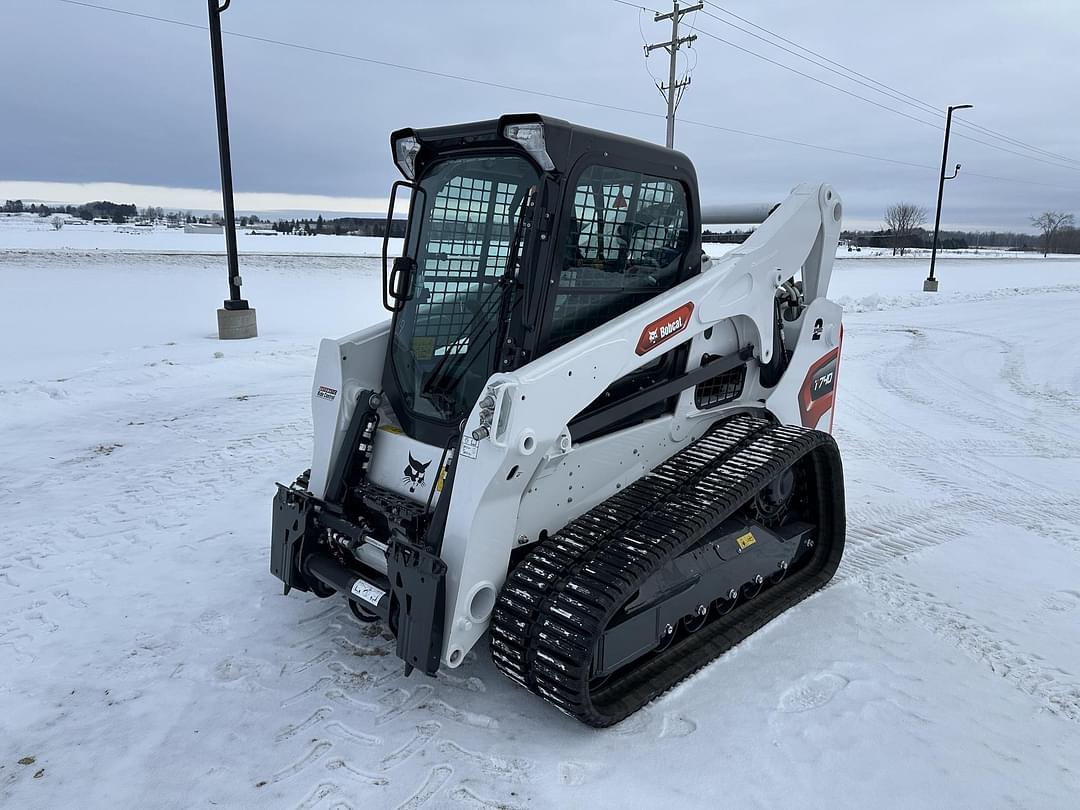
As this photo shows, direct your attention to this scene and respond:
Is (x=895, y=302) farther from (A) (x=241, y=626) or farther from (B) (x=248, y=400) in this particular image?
(A) (x=241, y=626)

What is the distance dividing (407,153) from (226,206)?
9.74m

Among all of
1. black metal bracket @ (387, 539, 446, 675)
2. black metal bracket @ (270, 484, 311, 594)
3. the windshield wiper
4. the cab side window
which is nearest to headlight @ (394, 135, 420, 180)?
the windshield wiper

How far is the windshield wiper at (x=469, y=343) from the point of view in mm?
3566

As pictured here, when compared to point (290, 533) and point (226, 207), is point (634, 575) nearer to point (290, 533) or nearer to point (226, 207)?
point (290, 533)

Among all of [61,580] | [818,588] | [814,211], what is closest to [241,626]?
[61,580]

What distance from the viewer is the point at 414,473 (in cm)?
385

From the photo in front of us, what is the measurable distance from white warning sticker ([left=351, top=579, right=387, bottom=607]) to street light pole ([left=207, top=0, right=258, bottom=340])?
31.8 feet

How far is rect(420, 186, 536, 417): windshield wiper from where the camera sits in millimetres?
3566

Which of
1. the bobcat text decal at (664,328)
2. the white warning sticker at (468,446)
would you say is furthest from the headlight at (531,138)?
the white warning sticker at (468,446)

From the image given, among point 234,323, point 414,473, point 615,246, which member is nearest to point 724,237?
point 615,246

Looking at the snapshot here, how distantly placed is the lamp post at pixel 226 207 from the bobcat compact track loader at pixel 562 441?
9.09 m

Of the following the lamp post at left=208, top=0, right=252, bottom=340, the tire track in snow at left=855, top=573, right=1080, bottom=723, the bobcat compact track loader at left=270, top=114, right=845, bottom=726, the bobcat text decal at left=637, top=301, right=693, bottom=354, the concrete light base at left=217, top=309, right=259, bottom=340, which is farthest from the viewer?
the concrete light base at left=217, top=309, right=259, bottom=340

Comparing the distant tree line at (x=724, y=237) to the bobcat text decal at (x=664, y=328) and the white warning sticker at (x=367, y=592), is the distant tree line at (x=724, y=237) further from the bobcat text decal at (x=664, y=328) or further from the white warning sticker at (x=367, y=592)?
the white warning sticker at (x=367, y=592)

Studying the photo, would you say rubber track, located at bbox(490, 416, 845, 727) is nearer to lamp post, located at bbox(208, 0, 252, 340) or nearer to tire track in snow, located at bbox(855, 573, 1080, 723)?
tire track in snow, located at bbox(855, 573, 1080, 723)
